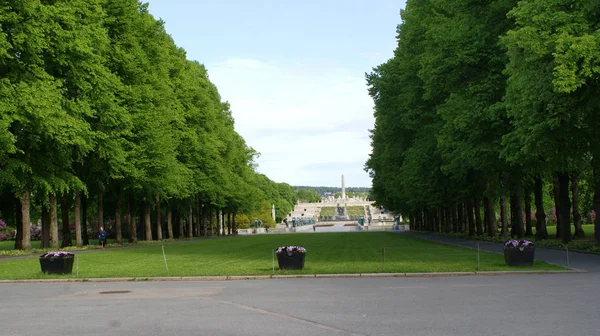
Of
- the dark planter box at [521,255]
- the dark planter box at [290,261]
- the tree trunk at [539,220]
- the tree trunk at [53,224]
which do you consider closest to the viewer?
the dark planter box at [521,255]

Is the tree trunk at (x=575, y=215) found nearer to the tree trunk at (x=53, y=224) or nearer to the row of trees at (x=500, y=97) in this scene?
the row of trees at (x=500, y=97)

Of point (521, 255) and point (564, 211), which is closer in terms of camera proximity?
point (521, 255)

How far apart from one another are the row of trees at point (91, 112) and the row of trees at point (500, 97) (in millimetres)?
17300

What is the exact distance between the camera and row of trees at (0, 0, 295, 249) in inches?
1351

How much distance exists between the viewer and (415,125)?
5050cm

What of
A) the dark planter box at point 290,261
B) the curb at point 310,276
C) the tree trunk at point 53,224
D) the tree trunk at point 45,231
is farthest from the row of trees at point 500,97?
the tree trunk at point 45,231

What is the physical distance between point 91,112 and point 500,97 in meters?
21.3

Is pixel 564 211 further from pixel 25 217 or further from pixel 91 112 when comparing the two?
pixel 25 217

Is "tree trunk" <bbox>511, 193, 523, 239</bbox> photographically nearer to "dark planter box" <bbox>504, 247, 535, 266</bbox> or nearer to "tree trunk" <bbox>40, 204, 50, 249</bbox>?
"dark planter box" <bbox>504, 247, 535, 266</bbox>

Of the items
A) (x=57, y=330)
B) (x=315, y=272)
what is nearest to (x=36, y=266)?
(x=315, y=272)

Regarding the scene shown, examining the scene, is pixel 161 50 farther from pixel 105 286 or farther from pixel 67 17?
pixel 105 286

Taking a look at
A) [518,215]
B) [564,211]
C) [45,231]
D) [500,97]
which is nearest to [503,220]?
[518,215]

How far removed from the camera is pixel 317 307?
1511 cm

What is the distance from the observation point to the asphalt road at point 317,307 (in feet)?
40.0
